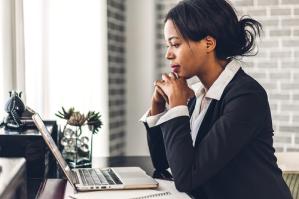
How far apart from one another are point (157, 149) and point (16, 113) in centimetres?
59

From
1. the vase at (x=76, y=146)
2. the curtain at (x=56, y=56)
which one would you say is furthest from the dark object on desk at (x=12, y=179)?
the curtain at (x=56, y=56)

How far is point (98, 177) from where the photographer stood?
1022 millimetres

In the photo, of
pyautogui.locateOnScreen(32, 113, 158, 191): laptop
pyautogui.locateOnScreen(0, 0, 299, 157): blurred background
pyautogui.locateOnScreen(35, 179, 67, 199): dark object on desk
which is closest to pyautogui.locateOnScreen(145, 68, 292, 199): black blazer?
pyautogui.locateOnScreen(32, 113, 158, 191): laptop

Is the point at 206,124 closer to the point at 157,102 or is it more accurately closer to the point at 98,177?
the point at 157,102

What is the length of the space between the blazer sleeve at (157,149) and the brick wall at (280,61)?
5.39ft

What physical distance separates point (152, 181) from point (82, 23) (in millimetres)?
1724

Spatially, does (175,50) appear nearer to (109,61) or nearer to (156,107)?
(156,107)

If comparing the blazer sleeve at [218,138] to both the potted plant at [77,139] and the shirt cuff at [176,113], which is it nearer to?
the shirt cuff at [176,113]

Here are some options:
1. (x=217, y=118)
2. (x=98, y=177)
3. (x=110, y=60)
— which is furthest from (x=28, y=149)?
(x=110, y=60)

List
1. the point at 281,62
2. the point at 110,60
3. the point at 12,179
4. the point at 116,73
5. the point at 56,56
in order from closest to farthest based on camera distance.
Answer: the point at 12,179 → the point at 56,56 → the point at 281,62 → the point at 110,60 → the point at 116,73

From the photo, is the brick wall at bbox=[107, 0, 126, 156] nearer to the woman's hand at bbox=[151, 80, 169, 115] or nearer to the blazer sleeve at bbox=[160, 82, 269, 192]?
the woman's hand at bbox=[151, 80, 169, 115]

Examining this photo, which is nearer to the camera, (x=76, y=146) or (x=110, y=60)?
(x=76, y=146)

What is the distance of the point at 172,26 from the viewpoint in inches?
45.3

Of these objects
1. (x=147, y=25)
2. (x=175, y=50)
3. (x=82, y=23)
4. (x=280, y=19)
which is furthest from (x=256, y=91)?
(x=147, y=25)
